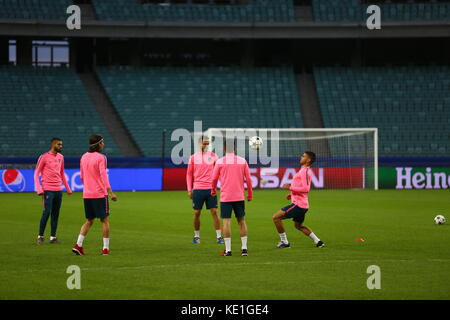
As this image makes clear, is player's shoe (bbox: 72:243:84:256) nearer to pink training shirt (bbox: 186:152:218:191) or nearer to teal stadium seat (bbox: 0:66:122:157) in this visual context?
pink training shirt (bbox: 186:152:218:191)

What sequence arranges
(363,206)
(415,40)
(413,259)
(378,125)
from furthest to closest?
(415,40) < (378,125) < (363,206) < (413,259)

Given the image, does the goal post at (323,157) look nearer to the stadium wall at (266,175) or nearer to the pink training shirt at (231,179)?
the stadium wall at (266,175)

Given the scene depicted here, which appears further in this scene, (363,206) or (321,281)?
(363,206)

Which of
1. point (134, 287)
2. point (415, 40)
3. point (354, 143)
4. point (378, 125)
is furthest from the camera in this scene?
point (415, 40)

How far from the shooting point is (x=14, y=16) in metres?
49.1

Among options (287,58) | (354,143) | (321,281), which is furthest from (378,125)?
(321,281)

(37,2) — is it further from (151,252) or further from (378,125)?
(151,252)

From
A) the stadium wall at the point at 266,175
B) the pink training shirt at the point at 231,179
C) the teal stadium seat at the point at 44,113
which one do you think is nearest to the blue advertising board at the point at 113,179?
the stadium wall at the point at 266,175

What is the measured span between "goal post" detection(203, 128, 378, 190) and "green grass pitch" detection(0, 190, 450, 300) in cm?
1732

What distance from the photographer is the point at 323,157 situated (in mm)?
42875

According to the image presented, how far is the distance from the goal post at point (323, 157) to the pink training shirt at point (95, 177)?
2634 centimetres

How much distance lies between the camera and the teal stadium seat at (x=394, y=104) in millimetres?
47312

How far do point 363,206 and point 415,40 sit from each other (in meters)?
29.1
